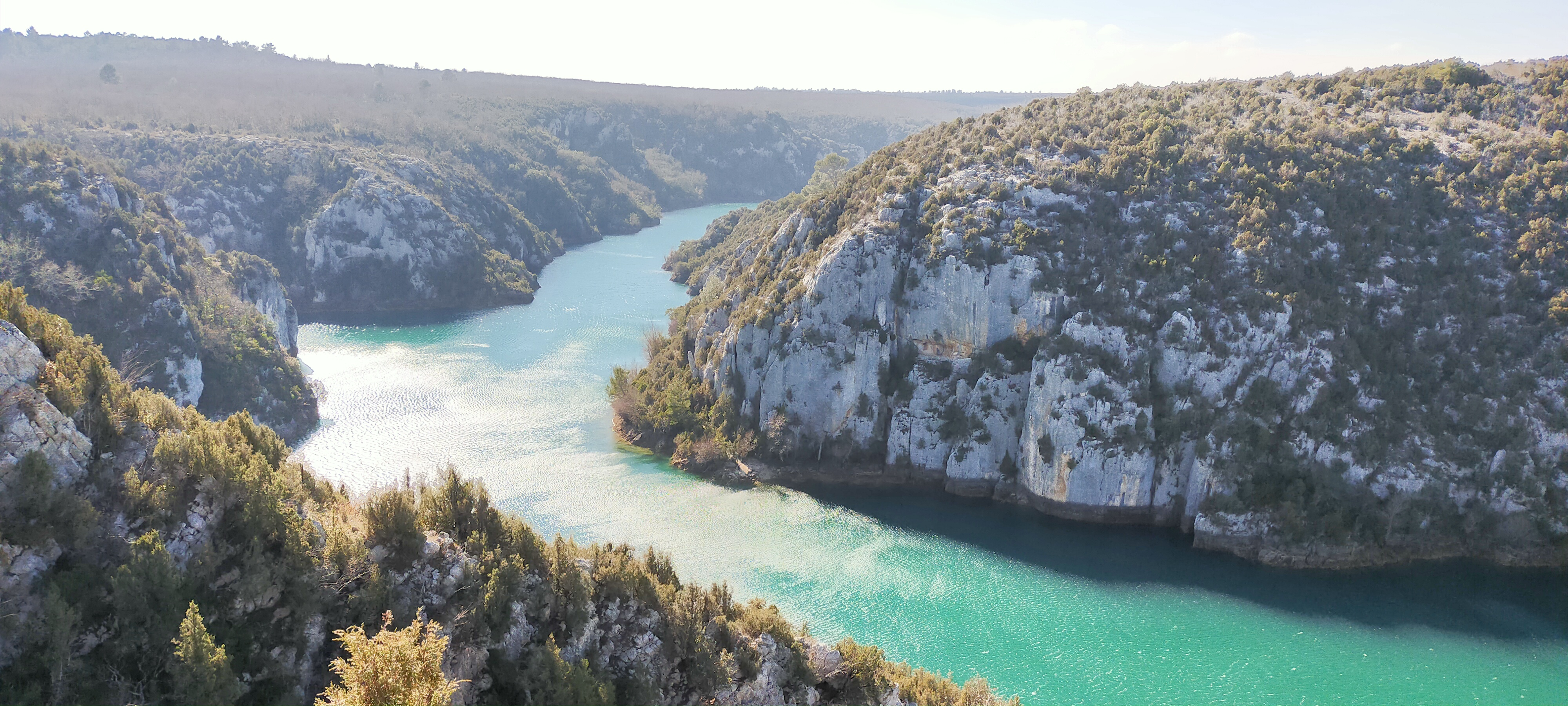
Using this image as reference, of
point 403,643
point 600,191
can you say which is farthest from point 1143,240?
point 600,191

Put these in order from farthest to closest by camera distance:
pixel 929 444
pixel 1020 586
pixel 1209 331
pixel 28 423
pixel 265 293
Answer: pixel 265 293 → pixel 929 444 → pixel 1209 331 → pixel 1020 586 → pixel 28 423

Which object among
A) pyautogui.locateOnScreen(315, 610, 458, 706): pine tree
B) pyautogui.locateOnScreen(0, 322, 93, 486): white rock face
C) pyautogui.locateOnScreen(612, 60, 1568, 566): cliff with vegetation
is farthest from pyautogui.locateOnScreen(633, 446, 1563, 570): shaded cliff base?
pyautogui.locateOnScreen(315, 610, 458, 706): pine tree

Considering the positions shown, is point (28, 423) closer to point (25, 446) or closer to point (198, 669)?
point (25, 446)

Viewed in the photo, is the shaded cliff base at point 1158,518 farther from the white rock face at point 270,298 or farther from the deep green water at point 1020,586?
the white rock face at point 270,298

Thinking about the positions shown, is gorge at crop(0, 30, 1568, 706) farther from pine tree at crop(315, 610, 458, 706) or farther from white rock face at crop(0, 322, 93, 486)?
pine tree at crop(315, 610, 458, 706)

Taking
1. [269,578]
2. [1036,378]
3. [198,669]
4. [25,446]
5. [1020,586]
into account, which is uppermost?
[25,446]

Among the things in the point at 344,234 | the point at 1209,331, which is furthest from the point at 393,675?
the point at 344,234

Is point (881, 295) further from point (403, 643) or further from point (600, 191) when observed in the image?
point (600, 191)
